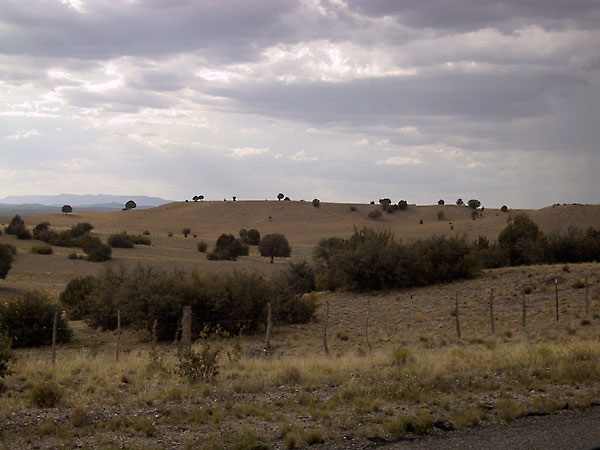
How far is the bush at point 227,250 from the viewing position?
223ft

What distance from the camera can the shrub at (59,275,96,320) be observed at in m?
30.4

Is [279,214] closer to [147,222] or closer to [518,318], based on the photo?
[147,222]

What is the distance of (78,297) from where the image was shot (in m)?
31.8

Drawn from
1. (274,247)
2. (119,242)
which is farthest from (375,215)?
(119,242)

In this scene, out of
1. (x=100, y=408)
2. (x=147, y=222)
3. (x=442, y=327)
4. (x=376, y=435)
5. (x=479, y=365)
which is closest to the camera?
(x=376, y=435)

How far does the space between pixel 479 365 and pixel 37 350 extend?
53.7 ft

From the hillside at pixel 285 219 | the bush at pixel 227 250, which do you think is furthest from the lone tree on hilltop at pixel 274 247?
the hillside at pixel 285 219

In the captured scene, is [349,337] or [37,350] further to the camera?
[349,337]

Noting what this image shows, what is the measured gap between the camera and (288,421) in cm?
934

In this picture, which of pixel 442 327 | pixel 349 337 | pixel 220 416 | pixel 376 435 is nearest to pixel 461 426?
pixel 376 435

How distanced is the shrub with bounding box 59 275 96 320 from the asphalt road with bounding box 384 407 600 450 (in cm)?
2474

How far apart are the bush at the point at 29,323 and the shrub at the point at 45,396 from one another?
42.3 feet

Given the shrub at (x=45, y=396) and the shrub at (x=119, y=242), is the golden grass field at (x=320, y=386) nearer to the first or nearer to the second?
the shrub at (x=45, y=396)

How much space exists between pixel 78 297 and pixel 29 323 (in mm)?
8752
